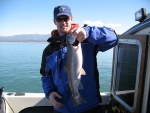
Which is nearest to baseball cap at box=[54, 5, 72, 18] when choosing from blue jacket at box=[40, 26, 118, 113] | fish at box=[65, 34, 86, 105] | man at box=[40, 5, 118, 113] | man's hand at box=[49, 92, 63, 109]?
man at box=[40, 5, 118, 113]

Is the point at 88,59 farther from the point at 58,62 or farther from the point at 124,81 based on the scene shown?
the point at 124,81

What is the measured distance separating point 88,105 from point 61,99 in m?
0.42

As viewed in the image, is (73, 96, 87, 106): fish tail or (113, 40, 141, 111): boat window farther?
(113, 40, 141, 111): boat window

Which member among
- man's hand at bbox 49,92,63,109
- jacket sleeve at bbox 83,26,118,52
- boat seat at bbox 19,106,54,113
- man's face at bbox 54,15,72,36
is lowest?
boat seat at bbox 19,106,54,113

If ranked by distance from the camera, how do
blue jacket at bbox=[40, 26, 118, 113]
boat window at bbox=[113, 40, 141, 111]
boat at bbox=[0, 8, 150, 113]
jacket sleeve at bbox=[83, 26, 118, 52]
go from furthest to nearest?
boat window at bbox=[113, 40, 141, 111] < boat at bbox=[0, 8, 150, 113] < blue jacket at bbox=[40, 26, 118, 113] < jacket sleeve at bbox=[83, 26, 118, 52]

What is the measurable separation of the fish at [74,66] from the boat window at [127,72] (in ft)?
3.55

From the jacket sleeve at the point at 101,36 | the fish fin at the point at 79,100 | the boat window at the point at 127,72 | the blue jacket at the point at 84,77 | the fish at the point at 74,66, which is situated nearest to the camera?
the fish at the point at 74,66

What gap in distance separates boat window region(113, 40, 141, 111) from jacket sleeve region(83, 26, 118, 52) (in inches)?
28.5

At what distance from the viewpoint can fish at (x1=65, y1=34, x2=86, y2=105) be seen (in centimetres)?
236

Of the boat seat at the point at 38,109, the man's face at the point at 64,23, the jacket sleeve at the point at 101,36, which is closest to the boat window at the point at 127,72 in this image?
the jacket sleeve at the point at 101,36

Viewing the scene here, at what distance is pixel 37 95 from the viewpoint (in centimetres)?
490

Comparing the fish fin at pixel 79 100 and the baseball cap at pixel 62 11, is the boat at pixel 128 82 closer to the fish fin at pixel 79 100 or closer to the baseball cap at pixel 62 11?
the fish fin at pixel 79 100

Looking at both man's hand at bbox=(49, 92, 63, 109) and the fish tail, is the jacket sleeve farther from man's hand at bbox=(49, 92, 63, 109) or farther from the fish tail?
man's hand at bbox=(49, 92, 63, 109)

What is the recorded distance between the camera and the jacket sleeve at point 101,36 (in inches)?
98.0
